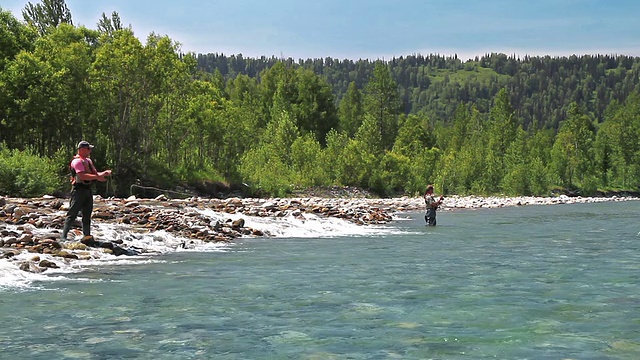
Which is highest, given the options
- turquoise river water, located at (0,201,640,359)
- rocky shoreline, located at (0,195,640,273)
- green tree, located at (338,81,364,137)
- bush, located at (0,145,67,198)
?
green tree, located at (338,81,364,137)

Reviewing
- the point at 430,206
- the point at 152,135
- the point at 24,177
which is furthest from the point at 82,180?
the point at 152,135

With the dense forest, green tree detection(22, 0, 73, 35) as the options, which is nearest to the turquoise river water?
the dense forest

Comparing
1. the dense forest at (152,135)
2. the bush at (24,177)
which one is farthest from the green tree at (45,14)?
the bush at (24,177)

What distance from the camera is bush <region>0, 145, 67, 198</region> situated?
2586 cm

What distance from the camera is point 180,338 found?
7.50 m

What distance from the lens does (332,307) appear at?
932cm

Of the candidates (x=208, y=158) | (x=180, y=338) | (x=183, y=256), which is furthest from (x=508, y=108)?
(x=180, y=338)

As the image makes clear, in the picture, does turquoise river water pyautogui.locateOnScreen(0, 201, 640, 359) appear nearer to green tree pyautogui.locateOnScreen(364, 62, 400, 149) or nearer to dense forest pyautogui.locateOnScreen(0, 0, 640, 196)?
dense forest pyautogui.locateOnScreen(0, 0, 640, 196)

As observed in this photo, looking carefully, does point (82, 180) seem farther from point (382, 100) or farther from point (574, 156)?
point (574, 156)

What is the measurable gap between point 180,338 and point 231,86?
109 meters

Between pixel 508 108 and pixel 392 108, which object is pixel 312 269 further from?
pixel 508 108

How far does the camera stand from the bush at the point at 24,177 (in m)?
25.9

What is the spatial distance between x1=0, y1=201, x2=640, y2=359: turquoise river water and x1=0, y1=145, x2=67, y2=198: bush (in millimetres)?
13319

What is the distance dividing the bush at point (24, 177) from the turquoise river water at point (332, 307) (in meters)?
13.3
